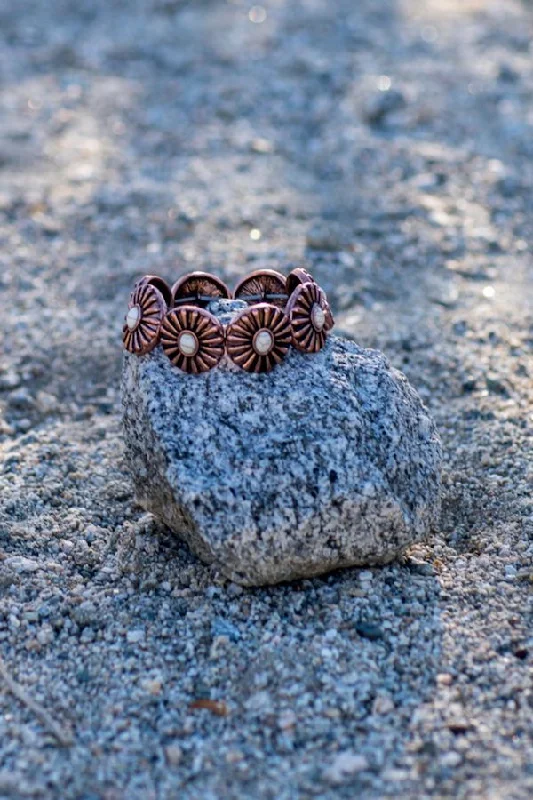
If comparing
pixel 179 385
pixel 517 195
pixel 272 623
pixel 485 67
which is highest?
pixel 485 67

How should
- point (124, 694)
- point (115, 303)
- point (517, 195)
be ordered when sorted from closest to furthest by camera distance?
point (124, 694)
point (115, 303)
point (517, 195)

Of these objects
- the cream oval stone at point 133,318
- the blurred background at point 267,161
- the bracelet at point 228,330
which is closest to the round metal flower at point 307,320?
the bracelet at point 228,330

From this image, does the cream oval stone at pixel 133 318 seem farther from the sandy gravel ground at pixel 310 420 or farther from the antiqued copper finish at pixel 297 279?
the sandy gravel ground at pixel 310 420

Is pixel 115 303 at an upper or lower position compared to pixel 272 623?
upper

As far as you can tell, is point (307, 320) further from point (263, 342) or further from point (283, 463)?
point (283, 463)

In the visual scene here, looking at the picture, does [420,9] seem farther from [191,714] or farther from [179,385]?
[191,714]

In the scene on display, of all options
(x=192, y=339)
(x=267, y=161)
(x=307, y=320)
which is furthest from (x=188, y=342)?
(x=267, y=161)

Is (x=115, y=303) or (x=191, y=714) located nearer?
(x=191, y=714)

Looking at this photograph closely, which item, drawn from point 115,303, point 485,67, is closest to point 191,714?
point 115,303
